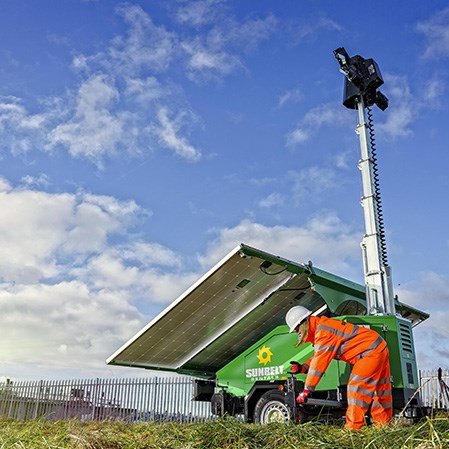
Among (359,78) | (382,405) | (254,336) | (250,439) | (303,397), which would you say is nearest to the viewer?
(250,439)

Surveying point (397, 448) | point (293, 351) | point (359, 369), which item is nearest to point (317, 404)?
point (359, 369)

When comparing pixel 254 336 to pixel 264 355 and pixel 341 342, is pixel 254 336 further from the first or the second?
pixel 341 342

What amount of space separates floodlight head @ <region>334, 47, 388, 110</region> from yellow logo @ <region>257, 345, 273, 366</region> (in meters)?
5.11

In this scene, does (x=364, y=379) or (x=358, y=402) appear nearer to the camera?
(x=358, y=402)

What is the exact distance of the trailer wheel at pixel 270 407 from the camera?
28.7 ft

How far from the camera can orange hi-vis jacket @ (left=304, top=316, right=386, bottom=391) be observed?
748 centimetres

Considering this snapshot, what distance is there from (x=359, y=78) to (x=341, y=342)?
18.7 ft

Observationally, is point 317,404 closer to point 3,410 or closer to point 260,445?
point 260,445

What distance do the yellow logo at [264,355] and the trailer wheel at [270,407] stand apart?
543 millimetres

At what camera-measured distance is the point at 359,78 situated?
36.6ft

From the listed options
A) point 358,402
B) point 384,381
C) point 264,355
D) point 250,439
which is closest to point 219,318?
point 264,355

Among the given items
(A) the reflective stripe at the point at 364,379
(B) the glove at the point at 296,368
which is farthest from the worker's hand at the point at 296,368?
(A) the reflective stripe at the point at 364,379

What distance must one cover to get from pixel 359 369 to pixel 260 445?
13.0 feet

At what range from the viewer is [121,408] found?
1800cm
